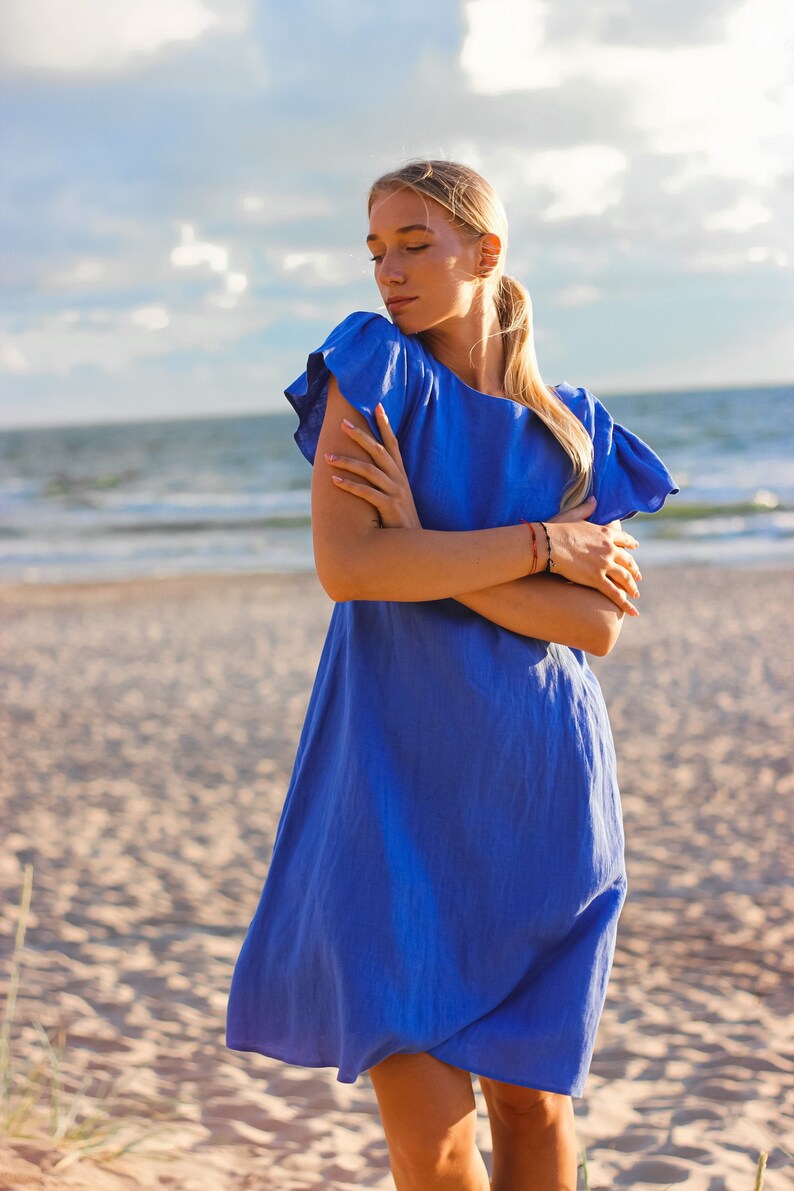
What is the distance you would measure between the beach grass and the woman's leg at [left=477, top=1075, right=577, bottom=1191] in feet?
4.00

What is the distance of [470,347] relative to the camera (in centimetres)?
198

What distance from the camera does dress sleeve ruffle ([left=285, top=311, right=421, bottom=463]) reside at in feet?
5.87

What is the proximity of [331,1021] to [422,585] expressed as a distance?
2.17ft

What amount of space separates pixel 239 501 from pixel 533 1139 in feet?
92.9

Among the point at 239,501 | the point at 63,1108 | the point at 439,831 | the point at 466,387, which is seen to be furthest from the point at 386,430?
the point at 239,501

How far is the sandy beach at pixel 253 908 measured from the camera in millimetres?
3191

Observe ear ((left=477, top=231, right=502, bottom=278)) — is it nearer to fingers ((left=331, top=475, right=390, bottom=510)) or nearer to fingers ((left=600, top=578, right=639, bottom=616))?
fingers ((left=331, top=475, right=390, bottom=510))

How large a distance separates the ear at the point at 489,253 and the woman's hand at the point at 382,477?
0.32 meters

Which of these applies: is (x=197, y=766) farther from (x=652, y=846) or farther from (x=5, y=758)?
(x=652, y=846)

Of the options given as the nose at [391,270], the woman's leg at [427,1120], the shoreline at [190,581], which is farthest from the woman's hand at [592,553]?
the shoreline at [190,581]

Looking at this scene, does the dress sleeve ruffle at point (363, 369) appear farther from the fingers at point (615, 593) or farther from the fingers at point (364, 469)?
the fingers at point (615, 593)

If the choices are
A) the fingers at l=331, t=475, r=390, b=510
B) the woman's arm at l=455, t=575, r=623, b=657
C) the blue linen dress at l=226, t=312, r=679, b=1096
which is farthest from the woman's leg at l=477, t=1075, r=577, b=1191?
the fingers at l=331, t=475, r=390, b=510

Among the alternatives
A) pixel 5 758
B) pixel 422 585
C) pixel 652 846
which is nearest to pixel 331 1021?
pixel 422 585

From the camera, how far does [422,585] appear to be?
5.82 ft
